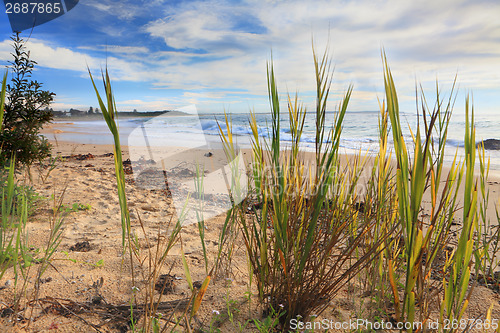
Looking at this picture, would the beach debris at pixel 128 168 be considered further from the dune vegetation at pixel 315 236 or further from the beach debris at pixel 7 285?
the dune vegetation at pixel 315 236

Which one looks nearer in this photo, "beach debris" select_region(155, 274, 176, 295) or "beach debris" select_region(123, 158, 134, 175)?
"beach debris" select_region(155, 274, 176, 295)

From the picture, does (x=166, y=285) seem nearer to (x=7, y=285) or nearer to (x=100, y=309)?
(x=100, y=309)

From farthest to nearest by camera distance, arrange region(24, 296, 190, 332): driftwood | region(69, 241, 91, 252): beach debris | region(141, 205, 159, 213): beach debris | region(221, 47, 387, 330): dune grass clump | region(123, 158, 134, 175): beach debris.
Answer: region(123, 158, 134, 175): beach debris < region(141, 205, 159, 213): beach debris < region(69, 241, 91, 252): beach debris < region(24, 296, 190, 332): driftwood < region(221, 47, 387, 330): dune grass clump

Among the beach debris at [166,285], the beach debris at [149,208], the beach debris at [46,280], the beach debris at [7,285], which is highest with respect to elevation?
the beach debris at [149,208]

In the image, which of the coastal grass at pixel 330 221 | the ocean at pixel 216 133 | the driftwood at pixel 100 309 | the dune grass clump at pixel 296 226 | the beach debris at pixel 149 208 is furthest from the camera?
the ocean at pixel 216 133

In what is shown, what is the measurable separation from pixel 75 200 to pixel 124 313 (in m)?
2.28

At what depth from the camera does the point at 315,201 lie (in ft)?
3.62

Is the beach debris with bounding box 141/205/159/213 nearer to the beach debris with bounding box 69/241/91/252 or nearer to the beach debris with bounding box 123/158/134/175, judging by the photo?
the beach debris with bounding box 69/241/91/252

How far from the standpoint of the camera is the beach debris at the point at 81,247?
2064 mm

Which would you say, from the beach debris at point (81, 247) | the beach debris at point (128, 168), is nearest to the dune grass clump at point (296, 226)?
the beach debris at point (81, 247)

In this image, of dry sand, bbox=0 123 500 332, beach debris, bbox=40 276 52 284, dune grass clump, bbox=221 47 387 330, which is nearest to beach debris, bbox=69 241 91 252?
dry sand, bbox=0 123 500 332

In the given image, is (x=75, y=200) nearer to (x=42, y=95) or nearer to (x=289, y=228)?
(x=42, y=95)

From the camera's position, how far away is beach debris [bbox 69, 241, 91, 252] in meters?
2.06

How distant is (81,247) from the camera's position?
82.7 inches
